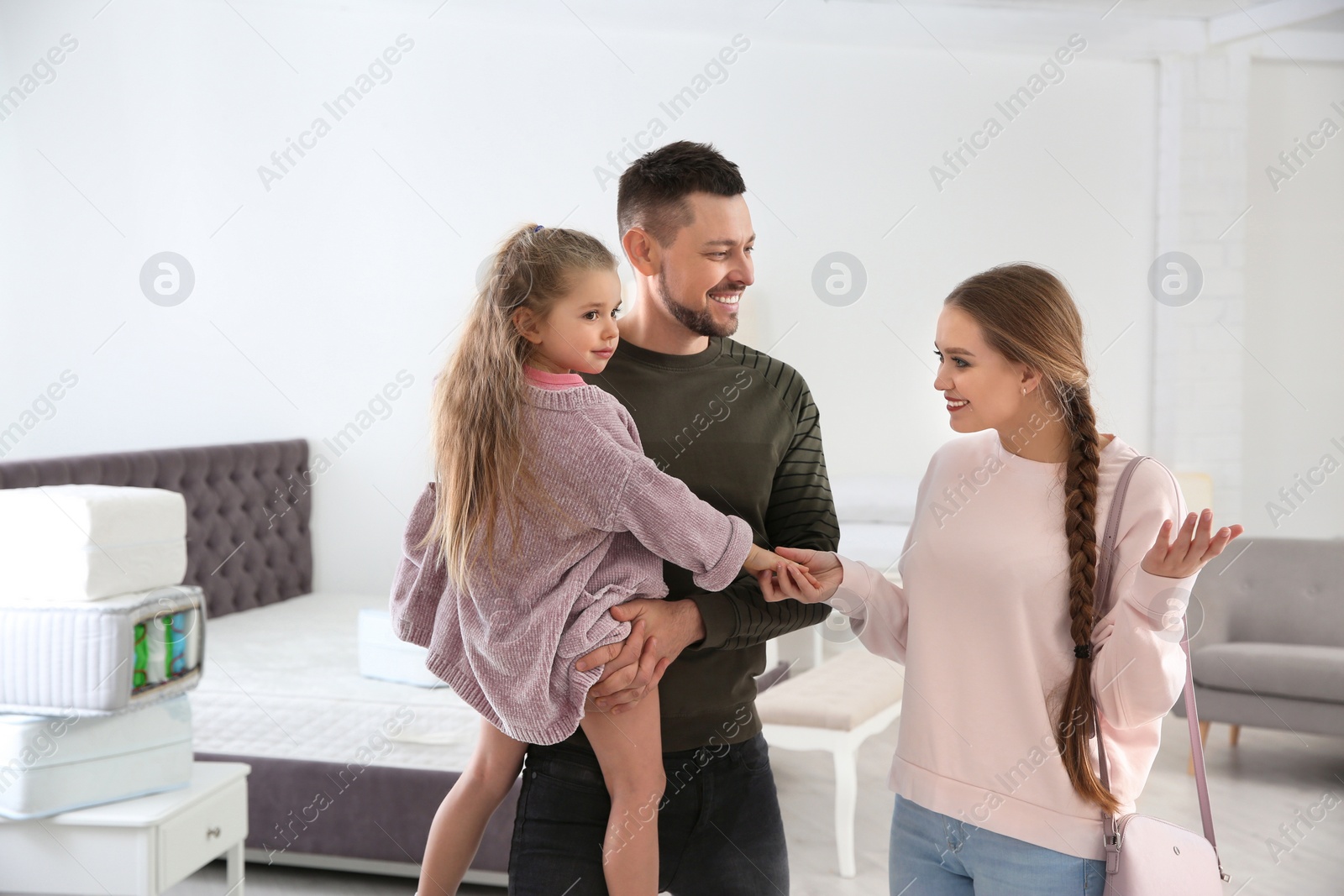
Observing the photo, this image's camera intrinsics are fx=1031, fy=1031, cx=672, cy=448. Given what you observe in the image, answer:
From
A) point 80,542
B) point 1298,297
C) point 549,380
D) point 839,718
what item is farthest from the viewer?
point 1298,297

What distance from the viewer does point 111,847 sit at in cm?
199

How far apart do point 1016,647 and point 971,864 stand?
252 mm

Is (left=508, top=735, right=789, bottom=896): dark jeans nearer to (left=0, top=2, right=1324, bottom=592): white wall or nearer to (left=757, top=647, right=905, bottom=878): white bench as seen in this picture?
(left=757, top=647, right=905, bottom=878): white bench

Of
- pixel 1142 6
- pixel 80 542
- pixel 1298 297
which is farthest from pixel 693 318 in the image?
pixel 1298 297

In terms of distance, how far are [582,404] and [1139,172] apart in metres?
4.24

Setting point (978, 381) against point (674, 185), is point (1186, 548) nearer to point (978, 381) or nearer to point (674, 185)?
point (978, 381)

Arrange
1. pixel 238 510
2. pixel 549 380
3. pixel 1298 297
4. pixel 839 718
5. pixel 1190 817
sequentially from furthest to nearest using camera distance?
pixel 1298 297 < pixel 238 510 < pixel 1190 817 < pixel 839 718 < pixel 549 380

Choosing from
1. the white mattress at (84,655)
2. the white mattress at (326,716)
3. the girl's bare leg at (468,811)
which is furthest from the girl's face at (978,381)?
the white mattress at (326,716)

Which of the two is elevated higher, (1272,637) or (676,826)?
(676,826)

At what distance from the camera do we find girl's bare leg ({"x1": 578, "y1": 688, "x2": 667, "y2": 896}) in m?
1.20

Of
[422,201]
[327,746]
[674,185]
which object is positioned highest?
[422,201]

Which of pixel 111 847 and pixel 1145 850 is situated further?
pixel 111 847

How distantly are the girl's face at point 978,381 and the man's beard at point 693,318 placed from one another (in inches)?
10.8

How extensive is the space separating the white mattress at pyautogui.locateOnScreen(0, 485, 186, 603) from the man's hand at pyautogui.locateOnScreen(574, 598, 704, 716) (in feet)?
4.17
